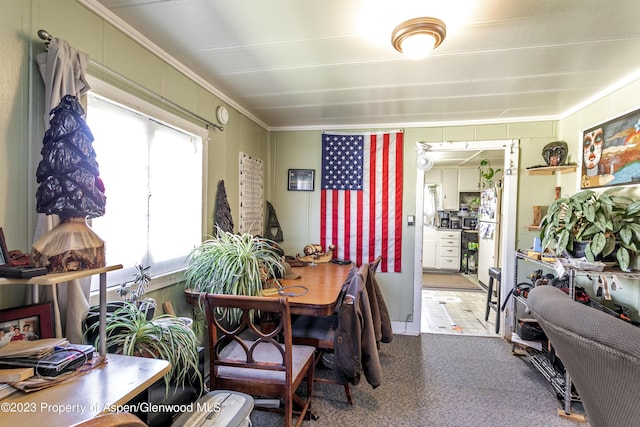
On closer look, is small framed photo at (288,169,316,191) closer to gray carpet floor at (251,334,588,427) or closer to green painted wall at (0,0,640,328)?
green painted wall at (0,0,640,328)

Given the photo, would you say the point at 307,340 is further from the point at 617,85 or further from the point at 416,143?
the point at 617,85

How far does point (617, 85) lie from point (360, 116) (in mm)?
2015

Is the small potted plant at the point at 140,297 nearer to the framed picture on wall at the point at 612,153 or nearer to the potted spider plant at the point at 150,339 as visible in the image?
the potted spider plant at the point at 150,339

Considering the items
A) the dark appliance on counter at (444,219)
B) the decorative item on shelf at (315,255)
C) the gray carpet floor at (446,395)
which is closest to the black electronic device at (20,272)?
the gray carpet floor at (446,395)

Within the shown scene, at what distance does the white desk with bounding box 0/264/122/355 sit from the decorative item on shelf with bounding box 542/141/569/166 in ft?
11.6

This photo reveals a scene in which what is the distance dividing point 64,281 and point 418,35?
1.81 m

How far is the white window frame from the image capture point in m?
1.45

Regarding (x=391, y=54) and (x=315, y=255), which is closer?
(x=391, y=54)

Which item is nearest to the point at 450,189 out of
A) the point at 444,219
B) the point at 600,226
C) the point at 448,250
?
the point at 444,219

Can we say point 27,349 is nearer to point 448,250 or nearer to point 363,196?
point 363,196

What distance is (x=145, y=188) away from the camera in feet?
5.79

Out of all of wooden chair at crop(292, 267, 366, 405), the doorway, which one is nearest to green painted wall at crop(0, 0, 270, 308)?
wooden chair at crop(292, 267, 366, 405)

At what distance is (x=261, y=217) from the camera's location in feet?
11.1

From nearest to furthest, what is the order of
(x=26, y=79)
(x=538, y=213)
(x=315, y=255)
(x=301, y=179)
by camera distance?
(x=26, y=79) < (x=538, y=213) < (x=315, y=255) < (x=301, y=179)
